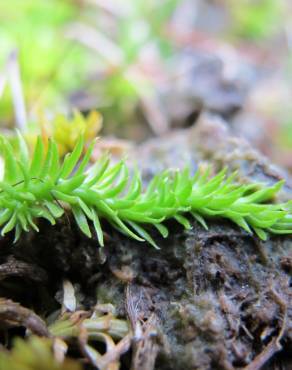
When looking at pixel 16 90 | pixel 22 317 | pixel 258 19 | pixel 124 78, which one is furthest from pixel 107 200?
pixel 258 19

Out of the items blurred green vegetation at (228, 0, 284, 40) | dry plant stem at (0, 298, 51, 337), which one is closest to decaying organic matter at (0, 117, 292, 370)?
dry plant stem at (0, 298, 51, 337)

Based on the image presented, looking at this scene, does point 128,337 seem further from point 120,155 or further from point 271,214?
point 120,155

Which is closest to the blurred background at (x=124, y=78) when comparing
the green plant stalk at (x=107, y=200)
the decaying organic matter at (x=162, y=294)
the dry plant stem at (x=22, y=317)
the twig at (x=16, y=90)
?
the twig at (x=16, y=90)

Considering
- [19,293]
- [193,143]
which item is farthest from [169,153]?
[19,293]

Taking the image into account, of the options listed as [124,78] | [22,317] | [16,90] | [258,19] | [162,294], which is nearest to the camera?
[22,317]

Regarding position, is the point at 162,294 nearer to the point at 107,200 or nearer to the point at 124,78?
the point at 107,200

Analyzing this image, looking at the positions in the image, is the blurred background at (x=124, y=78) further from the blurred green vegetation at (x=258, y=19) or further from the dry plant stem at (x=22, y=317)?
the dry plant stem at (x=22, y=317)

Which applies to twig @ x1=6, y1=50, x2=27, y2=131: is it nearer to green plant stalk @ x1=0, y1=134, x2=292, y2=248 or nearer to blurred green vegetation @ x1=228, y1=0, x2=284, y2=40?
green plant stalk @ x1=0, y1=134, x2=292, y2=248
